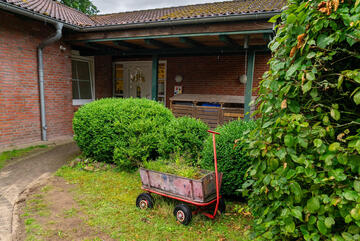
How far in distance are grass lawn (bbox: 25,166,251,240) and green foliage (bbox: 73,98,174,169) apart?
2.52ft

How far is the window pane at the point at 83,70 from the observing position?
891 cm

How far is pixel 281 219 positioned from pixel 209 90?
25.5 feet

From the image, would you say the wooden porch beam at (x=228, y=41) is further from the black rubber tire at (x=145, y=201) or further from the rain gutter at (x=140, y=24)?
the black rubber tire at (x=145, y=201)

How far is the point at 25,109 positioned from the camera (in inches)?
257

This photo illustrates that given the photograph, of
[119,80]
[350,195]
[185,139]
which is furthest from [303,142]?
[119,80]

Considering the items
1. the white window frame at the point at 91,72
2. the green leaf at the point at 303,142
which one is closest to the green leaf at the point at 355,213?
the green leaf at the point at 303,142

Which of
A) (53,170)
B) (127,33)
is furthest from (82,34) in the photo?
(53,170)

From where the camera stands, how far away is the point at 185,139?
4090 millimetres

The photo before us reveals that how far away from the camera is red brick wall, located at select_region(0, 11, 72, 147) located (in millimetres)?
6012

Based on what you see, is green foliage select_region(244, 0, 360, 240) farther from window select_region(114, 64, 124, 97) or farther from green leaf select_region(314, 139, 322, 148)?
window select_region(114, 64, 124, 97)

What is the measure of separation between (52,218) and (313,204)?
10.5 feet

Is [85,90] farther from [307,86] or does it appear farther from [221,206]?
[307,86]

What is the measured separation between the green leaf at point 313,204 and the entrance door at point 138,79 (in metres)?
9.52

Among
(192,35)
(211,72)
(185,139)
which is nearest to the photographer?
(185,139)
